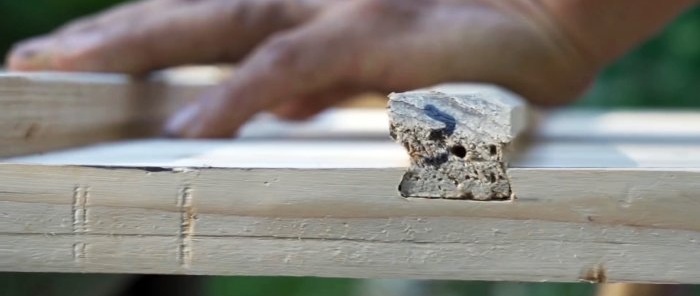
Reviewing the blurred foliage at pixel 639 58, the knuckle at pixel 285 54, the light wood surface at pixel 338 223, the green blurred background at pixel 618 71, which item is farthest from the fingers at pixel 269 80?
the blurred foliage at pixel 639 58

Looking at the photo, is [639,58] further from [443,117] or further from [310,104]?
[443,117]

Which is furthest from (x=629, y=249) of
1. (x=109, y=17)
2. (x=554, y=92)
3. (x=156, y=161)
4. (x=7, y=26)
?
(x=7, y=26)

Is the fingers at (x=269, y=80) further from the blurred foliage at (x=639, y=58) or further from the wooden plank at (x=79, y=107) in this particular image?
the blurred foliage at (x=639, y=58)

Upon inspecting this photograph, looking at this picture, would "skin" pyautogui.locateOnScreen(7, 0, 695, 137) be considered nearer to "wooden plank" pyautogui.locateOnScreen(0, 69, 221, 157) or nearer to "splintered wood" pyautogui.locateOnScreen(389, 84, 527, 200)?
"wooden plank" pyautogui.locateOnScreen(0, 69, 221, 157)

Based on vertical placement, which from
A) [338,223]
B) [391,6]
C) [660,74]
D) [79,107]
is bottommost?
[338,223]

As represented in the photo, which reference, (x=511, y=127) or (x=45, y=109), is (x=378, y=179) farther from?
(x=45, y=109)

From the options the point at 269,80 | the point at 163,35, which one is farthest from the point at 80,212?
the point at 163,35
